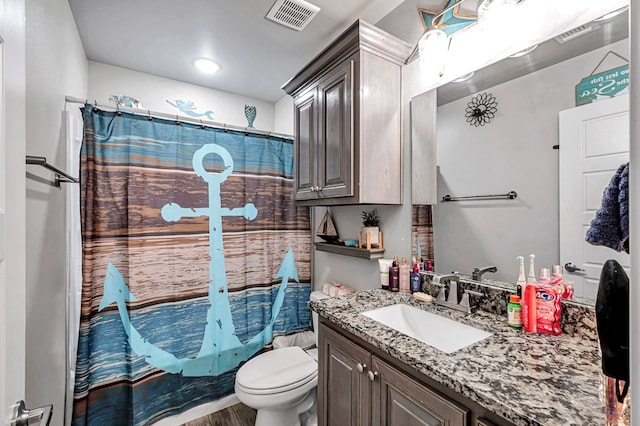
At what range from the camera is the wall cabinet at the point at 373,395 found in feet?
2.61

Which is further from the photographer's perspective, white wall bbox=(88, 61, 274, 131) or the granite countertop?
white wall bbox=(88, 61, 274, 131)

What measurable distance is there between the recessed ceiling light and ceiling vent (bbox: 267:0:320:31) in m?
0.77

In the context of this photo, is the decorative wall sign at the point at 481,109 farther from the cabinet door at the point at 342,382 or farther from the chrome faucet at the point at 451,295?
the cabinet door at the point at 342,382

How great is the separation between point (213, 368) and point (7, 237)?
1.85m

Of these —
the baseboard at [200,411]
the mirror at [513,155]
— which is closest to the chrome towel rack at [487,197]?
the mirror at [513,155]

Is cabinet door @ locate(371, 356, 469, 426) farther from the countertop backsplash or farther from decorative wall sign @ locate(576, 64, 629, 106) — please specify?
decorative wall sign @ locate(576, 64, 629, 106)

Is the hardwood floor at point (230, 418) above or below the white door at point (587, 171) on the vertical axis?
below

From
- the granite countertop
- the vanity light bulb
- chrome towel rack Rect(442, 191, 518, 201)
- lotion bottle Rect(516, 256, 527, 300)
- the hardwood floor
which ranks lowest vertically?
the hardwood floor

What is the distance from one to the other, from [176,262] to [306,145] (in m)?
1.18

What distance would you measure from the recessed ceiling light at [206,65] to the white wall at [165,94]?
13.9 inches

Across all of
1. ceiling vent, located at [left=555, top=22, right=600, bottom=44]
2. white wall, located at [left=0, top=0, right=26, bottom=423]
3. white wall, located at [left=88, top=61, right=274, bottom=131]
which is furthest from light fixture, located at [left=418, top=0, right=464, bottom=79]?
white wall, located at [left=88, top=61, right=274, bottom=131]

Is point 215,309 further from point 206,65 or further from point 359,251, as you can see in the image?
point 206,65

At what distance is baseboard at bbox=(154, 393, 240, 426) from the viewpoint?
1.96 m

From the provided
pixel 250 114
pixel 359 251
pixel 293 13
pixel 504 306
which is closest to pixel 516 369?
pixel 504 306
